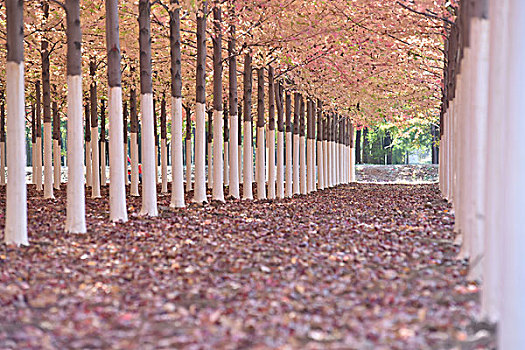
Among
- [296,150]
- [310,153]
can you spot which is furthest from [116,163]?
[310,153]

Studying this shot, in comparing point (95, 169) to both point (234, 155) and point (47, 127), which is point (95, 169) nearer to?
point (47, 127)

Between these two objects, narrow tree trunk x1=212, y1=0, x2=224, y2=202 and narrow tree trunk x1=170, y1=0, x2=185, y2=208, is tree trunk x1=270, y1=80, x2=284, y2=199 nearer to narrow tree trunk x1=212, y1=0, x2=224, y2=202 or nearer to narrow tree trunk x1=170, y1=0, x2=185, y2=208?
narrow tree trunk x1=212, y1=0, x2=224, y2=202

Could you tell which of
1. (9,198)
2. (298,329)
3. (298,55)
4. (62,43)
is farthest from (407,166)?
(298,329)

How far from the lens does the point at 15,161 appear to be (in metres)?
10.0

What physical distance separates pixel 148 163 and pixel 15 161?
15.8 ft

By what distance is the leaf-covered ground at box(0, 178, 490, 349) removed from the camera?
545cm

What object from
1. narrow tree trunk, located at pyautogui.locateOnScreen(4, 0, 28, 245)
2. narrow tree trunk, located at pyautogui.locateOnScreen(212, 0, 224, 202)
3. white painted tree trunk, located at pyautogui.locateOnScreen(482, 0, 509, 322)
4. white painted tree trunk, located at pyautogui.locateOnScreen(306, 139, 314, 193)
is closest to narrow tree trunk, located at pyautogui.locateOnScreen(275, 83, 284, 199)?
white painted tree trunk, located at pyautogui.locateOnScreen(306, 139, 314, 193)

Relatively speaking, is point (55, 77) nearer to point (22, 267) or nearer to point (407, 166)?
point (22, 267)

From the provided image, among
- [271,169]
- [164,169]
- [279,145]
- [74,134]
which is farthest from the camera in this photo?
[164,169]

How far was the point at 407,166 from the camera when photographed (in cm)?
5103

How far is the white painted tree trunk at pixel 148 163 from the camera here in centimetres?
1441

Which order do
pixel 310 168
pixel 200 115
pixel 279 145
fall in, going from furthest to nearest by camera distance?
pixel 310 168, pixel 279 145, pixel 200 115

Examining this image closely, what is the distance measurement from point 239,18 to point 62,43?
4908 millimetres

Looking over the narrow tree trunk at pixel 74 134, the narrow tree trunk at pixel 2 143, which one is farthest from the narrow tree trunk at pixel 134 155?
the narrow tree trunk at pixel 2 143
